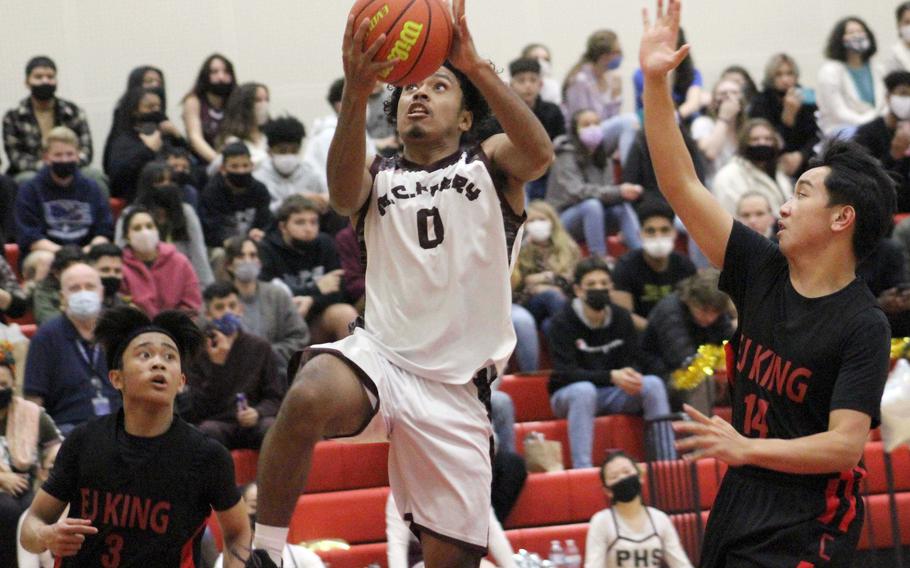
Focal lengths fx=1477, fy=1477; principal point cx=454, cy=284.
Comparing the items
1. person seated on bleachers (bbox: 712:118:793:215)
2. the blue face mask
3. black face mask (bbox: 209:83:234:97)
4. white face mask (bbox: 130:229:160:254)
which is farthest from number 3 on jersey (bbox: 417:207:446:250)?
black face mask (bbox: 209:83:234:97)

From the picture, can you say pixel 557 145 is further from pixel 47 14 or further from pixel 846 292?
pixel 846 292

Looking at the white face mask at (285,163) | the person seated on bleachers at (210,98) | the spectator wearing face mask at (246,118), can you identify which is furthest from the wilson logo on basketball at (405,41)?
the person seated on bleachers at (210,98)

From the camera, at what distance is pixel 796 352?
4.08 metres

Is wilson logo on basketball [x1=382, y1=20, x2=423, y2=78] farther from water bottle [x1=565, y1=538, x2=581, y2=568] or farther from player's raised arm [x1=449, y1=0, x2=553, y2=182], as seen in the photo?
water bottle [x1=565, y1=538, x2=581, y2=568]

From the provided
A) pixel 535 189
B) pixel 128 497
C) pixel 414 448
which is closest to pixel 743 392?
pixel 414 448

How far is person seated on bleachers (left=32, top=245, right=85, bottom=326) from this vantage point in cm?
866

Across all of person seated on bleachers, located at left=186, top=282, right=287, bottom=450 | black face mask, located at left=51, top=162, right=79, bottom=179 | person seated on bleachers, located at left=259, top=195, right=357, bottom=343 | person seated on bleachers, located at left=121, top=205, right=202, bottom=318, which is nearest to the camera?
person seated on bleachers, located at left=186, top=282, right=287, bottom=450

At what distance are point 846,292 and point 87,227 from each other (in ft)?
22.2

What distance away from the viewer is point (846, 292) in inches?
163

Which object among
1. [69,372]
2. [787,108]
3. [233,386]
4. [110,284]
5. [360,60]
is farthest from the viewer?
[787,108]

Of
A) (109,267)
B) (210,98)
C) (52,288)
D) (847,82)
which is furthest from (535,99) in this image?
(52,288)

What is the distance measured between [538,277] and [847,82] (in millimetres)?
4269

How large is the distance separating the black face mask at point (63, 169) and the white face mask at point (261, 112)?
185 centimetres

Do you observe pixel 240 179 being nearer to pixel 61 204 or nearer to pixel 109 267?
pixel 61 204
